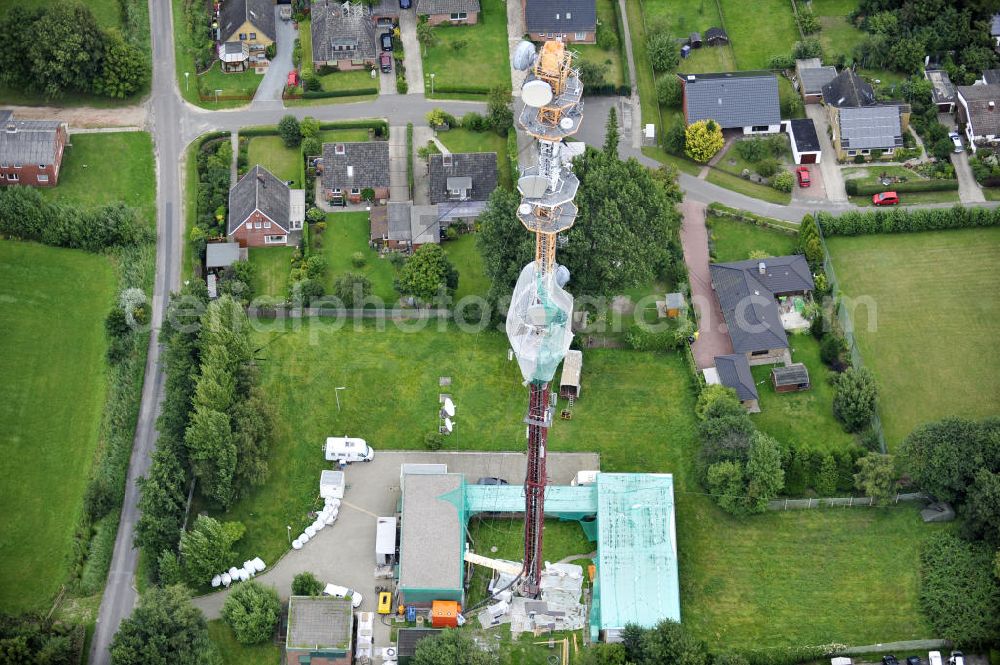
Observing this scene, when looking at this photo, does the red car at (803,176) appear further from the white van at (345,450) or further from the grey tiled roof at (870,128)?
the white van at (345,450)

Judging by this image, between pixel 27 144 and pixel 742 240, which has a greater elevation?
pixel 27 144

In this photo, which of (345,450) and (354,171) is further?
(354,171)

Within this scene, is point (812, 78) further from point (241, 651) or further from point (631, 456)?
point (241, 651)

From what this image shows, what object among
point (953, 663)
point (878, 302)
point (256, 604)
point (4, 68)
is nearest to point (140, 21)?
point (4, 68)

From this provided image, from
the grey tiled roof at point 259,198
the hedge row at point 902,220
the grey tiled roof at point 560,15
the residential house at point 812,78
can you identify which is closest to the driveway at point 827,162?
the residential house at point 812,78

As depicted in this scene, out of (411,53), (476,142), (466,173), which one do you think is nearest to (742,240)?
(466,173)

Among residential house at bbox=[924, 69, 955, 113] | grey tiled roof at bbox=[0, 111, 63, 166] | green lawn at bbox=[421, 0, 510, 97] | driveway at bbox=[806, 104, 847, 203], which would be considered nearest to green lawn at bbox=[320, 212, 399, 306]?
green lawn at bbox=[421, 0, 510, 97]

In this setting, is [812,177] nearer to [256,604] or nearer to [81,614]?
[256,604]
